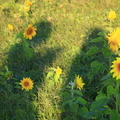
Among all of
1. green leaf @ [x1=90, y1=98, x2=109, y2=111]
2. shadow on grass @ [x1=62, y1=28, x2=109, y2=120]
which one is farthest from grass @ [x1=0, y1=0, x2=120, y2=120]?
green leaf @ [x1=90, y1=98, x2=109, y2=111]

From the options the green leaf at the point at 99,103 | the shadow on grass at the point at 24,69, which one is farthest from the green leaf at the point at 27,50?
the green leaf at the point at 99,103

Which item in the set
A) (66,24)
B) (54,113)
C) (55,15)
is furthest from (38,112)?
(55,15)

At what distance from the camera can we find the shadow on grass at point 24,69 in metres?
2.53

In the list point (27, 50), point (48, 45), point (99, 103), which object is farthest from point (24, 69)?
point (99, 103)

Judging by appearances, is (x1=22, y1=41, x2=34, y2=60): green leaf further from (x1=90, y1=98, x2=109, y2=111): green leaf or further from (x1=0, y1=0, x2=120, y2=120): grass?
(x1=90, y1=98, x2=109, y2=111): green leaf

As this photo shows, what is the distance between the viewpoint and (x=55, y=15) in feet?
15.9

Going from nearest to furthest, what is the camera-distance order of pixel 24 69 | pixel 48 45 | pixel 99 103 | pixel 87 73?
pixel 99 103, pixel 87 73, pixel 24 69, pixel 48 45

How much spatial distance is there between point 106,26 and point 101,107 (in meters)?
2.52

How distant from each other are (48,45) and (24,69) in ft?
2.17

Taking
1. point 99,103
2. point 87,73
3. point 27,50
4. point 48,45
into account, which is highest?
point 48,45

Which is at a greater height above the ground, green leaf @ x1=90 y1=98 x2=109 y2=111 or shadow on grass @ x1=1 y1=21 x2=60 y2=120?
shadow on grass @ x1=1 y1=21 x2=60 y2=120

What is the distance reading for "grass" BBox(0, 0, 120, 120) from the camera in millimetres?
2588

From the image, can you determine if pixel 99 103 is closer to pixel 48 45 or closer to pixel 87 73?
pixel 87 73

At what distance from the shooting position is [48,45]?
12.7 feet
